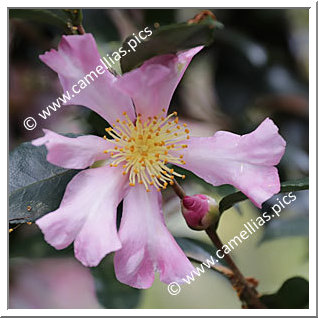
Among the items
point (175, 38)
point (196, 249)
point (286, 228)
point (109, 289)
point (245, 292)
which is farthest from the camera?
point (286, 228)

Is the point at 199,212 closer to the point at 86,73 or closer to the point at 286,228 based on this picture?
the point at 86,73

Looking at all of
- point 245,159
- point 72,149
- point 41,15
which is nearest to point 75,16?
point 41,15

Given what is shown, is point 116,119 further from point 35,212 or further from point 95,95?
point 35,212

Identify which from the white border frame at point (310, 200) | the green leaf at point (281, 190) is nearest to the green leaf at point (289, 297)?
the white border frame at point (310, 200)

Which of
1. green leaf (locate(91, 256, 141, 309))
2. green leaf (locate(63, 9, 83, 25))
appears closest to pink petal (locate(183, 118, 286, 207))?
green leaf (locate(63, 9, 83, 25))

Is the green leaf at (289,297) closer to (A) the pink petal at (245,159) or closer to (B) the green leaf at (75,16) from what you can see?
(A) the pink petal at (245,159)
